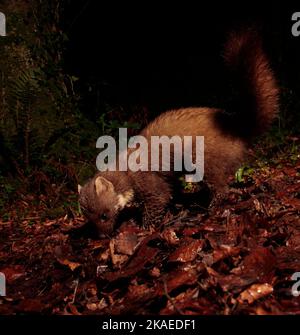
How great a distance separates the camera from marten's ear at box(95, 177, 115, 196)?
5.27m

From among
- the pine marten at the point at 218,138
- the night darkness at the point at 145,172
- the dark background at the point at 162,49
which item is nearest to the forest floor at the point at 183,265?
the night darkness at the point at 145,172

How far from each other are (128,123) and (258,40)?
350cm

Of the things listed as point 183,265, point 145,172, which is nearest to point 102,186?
point 145,172

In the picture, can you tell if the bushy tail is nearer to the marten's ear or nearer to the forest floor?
the forest floor

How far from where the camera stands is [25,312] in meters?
3.36

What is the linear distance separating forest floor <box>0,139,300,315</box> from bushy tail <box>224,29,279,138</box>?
0.80 metres

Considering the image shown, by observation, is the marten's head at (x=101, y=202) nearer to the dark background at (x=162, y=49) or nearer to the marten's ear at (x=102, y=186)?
the marten's ear at (x=102, y=186)

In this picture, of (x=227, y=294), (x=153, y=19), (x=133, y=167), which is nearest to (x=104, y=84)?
(x=153, y=19)

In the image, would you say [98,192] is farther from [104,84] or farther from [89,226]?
[104,84]

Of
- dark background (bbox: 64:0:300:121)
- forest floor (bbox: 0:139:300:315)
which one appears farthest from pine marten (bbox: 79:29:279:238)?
dark background (bbox: 64:0:300:121)

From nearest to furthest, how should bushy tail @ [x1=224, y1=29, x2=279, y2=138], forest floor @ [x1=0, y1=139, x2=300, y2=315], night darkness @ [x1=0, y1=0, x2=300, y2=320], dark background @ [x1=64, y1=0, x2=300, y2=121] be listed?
1. forest floor @ [x1=0, y1=139, x2=300, y2=315]
2. night darkness @ [x1=0, y1=0, x2=300, y2=320]
3. bushy tail @ [x1=224, y1=29, x2=279, y2=138]
4. dark background @ [x1=64, y1=0, x2=300, y2=121]

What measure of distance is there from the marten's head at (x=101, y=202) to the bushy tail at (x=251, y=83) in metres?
1.87

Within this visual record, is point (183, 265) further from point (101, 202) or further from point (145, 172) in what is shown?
point (145, 172)

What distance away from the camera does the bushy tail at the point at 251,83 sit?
524cm
